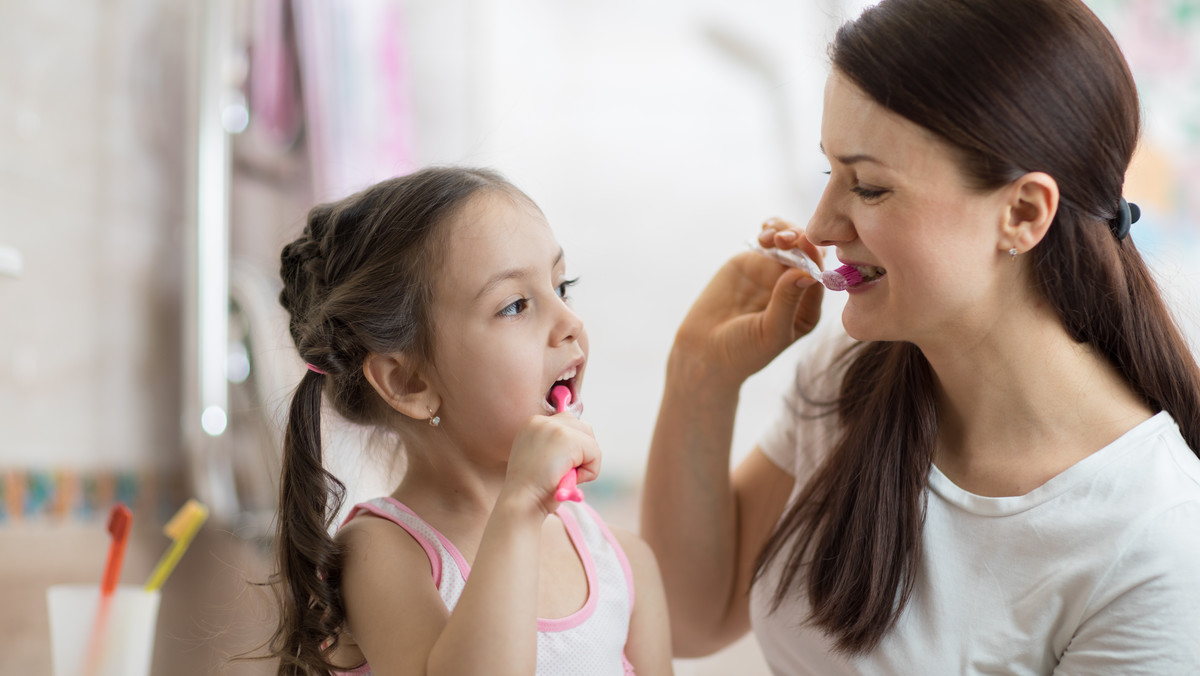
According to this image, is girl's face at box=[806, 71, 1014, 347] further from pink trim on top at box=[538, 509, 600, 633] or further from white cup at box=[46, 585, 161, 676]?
white cup at box=[46, 585, 161, 676]

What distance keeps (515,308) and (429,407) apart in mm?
122

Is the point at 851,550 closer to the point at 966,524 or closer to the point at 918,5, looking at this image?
the point at 966,524

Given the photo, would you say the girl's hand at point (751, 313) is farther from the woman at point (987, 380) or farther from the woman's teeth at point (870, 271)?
the woman's teeth at point (870, 271)

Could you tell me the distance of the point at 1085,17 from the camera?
833mm

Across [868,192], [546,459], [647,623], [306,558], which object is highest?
[868,192]

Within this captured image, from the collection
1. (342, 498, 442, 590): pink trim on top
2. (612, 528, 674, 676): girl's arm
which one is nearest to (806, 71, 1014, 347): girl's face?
(612, 528, 674, 676): girl's arm

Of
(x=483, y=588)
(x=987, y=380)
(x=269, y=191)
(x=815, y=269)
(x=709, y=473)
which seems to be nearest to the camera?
(x=483, y=588)

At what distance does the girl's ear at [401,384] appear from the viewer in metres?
0.87

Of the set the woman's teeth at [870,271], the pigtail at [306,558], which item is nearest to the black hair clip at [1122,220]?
the woman's teeth at [870,271]

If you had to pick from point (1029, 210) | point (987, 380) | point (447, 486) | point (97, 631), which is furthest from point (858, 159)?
point (97, 631)

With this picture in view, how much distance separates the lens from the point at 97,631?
817 millimetres

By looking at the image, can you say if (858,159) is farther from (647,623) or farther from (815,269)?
(647,623)

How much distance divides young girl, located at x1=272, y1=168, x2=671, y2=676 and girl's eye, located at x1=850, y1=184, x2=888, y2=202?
28 cm

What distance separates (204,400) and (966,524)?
976 mm
